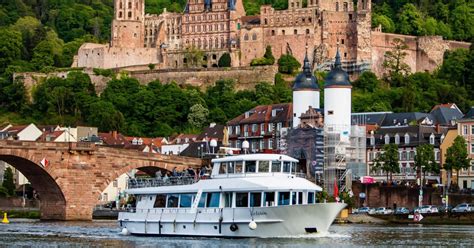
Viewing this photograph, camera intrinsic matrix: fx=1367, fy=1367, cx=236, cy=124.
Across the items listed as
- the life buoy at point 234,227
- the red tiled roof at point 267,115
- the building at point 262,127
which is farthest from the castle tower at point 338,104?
the life buoy at point 234,227

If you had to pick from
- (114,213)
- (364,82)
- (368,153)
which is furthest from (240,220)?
(364,82)

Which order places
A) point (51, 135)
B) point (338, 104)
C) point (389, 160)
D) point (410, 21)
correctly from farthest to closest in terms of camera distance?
point (410, 21)
point (51, 135)
point (338, 104)
point (389, 160)

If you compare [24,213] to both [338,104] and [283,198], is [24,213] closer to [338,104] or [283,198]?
[338,104]

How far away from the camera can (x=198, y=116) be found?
451 feet

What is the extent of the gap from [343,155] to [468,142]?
30.6ft

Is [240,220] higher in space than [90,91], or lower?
lower

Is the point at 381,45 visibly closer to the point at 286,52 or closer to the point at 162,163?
the point at 286,52

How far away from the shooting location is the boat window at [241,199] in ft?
198

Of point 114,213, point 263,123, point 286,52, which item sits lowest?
point 114,213

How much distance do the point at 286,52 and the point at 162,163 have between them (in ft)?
206

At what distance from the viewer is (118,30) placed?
15650 cm

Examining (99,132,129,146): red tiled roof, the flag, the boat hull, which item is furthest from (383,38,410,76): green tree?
the boat hull

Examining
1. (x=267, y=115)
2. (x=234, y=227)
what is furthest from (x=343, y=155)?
(x=234, y=227)

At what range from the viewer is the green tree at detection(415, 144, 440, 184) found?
9594 cm
